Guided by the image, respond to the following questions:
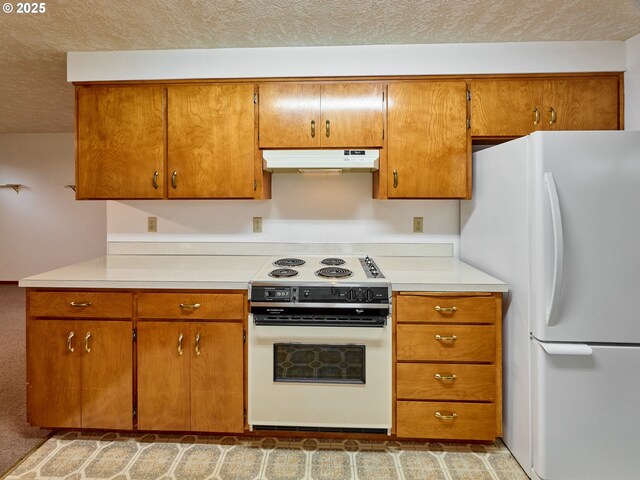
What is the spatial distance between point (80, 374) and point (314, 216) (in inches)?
66.8

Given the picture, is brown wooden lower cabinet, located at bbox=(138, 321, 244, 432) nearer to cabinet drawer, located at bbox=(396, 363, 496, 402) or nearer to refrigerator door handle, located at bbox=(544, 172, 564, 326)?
cabinet drawer, located at bbox=(396, 363, 496, 402)

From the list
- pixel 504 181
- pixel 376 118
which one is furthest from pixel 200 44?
pixel 504 181

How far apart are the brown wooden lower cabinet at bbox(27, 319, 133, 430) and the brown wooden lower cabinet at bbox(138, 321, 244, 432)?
99 millimetres

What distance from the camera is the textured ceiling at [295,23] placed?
6.20 ft

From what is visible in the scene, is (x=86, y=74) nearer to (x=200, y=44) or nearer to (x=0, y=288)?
(x=200, y=44)

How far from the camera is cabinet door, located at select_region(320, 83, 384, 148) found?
234 centimetres

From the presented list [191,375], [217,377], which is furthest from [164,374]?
[217,377]

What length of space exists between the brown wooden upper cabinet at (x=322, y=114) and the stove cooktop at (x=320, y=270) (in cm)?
74

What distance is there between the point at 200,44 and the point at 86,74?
0.76 m

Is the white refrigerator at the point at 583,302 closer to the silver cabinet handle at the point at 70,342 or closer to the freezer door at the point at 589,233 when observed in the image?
the freezer door at the point at 589,233

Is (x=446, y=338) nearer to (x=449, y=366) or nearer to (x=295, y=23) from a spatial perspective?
(x=449, y=366)

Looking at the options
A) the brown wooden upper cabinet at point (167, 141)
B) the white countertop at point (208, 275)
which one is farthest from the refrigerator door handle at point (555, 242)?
the brown wooden upper cabinet at point (167, 141)

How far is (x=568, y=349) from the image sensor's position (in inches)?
64.6

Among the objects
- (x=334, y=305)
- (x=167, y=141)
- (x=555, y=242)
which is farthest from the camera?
(x=167, y=141)
